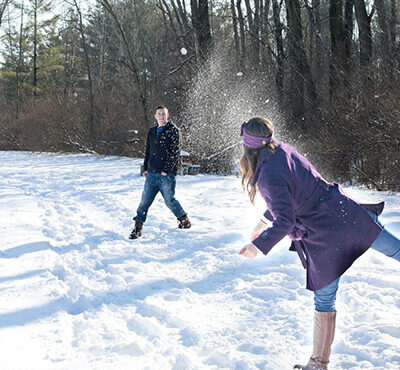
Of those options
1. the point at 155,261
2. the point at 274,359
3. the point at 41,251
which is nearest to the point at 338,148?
the point at 155,261

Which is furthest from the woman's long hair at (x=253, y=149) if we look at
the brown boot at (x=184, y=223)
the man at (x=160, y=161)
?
the brown boot at (x=184, y=223)

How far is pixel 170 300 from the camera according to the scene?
147 inches

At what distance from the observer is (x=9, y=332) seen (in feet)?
10.2

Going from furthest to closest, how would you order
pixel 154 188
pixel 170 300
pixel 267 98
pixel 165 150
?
pixel 267 98 < pixel 154 188 < pixel 165 150 < pixel 170 300

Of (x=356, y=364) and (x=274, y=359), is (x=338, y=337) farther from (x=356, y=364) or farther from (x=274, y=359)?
(x=274, y=359)

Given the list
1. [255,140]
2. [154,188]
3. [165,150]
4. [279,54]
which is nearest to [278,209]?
[255,140]

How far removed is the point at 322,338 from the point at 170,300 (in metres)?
1.63

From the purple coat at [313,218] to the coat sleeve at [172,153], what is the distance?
335 cm

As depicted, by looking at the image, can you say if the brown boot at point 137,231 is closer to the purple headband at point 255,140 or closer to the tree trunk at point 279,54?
the purple headband at point 255,140

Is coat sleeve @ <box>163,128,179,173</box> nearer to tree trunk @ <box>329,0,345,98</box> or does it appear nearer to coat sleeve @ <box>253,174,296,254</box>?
coat sleeve @ <box>253,174,296,254</box>

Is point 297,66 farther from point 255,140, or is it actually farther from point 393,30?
point 255,140

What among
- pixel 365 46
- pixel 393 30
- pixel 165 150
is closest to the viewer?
pixel 165 150

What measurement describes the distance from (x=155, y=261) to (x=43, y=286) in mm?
1260

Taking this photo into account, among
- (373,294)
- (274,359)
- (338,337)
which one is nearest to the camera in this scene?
(274,359)
